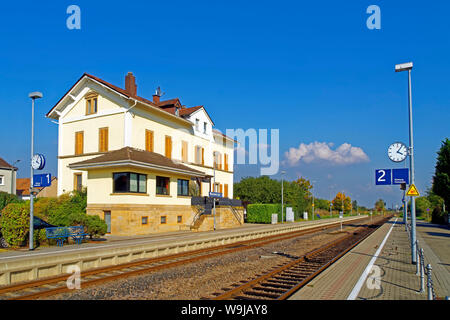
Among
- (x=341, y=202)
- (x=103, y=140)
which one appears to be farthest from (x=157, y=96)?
(x=341, y=202)

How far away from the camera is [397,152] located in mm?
14180

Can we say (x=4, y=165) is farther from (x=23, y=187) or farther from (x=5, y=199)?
(x=23, y=187)

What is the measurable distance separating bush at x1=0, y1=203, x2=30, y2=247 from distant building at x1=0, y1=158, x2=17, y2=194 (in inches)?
1468

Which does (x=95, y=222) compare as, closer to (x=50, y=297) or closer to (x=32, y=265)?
(x=32, y=265)

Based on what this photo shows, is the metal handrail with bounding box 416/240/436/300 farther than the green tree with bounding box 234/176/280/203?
No

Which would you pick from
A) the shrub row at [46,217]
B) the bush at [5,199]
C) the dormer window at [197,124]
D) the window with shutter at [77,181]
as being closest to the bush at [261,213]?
the dormer window at [197,124]

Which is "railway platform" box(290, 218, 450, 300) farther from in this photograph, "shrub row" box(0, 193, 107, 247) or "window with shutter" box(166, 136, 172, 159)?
"window with shutter" box(166, 136, 172, 159)

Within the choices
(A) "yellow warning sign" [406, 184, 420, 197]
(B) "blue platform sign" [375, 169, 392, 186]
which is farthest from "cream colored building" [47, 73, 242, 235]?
(A) "yellow warning sign" [406, 184, 420, 197]

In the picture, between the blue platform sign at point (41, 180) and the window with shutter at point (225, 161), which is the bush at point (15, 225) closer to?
the blue platform sign at point (41, 180)

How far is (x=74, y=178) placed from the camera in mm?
32781

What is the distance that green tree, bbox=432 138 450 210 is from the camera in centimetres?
4259

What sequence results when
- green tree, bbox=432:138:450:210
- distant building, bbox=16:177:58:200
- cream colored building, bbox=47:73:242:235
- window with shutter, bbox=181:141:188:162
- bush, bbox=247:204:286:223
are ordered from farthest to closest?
1. distant building, bbox=16:177:58:200
2. bush, bbox=247:204:286:223
3. green tree, bbox=432:138:450:210
4. window with shutter, bbox=181:141:188:162
5. cream colored building, bbox=47:73:242:235
